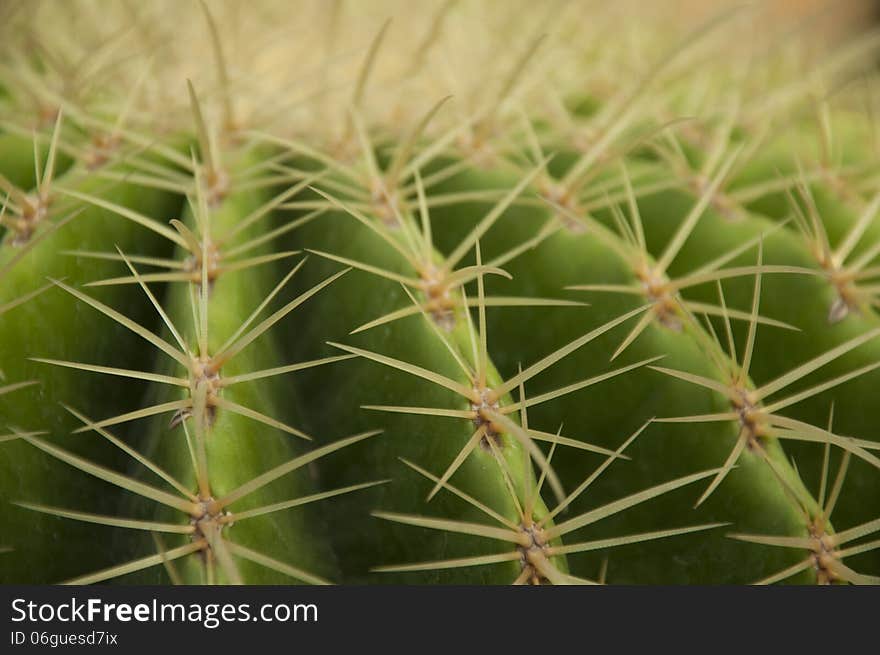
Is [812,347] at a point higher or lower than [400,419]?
higher

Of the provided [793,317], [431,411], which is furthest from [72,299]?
[793,317]

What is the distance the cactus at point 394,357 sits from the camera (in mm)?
1001

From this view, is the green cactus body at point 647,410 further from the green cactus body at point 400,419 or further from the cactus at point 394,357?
the green cactus body at point 400,419

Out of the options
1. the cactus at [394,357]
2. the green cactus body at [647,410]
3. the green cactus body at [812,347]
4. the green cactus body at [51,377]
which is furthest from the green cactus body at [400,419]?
the green cactus body at [812,347]

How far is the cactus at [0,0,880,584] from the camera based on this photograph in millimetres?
1001

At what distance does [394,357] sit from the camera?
1090 millimetres

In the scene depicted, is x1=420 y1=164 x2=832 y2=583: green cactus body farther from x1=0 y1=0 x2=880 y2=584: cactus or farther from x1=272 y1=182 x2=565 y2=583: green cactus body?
x1=272 y1=182 x2=565 y2=583: green cactus body

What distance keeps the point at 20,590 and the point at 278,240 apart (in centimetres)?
59

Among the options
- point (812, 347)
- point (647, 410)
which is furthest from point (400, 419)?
point (812, 347)

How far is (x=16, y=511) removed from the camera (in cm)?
104

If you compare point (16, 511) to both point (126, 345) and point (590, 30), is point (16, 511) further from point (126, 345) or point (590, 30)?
point (590, 30)

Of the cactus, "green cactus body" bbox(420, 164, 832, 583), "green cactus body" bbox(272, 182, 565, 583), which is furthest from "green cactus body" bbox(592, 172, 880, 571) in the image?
"green cactus body" bbox(272, 182, 565, 583)

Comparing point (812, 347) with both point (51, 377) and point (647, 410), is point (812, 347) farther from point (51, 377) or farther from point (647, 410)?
point (51, 377)

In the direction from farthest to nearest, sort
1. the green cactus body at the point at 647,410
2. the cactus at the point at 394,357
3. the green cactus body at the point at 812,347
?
1. the green cactus body at the point at 812,347
2. the green cactus body at the point at 647,410
3. the cactus at the point at 394,357
